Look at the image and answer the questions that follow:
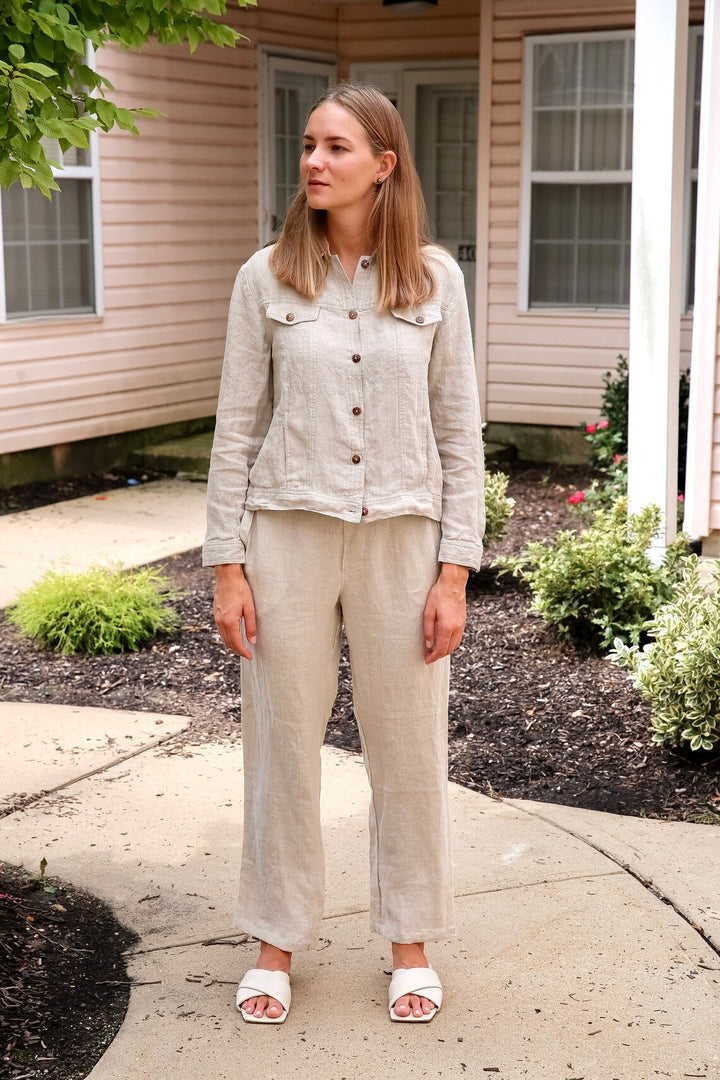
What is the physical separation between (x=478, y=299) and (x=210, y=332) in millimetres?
2109

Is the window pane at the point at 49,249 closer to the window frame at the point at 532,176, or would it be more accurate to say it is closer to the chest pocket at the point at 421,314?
the window frame at the point at 532,176

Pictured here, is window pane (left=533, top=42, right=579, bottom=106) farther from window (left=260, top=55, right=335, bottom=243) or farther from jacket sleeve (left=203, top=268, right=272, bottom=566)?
jacket sleeve (left=203, top=268, right=272, bottom=566)

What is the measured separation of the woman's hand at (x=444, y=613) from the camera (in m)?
2.61

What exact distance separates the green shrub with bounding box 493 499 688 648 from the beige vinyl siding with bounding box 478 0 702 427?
14.7ft

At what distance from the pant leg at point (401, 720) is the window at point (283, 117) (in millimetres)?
8107

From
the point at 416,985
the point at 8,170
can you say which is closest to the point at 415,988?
the point at 416,985

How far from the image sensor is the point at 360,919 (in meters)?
3.13

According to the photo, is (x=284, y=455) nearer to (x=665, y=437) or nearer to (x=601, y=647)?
(x=601, y=647)

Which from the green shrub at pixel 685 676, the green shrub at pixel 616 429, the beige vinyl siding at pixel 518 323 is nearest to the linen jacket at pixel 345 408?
the green shrub at pixel 685 676

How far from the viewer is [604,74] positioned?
30.3 ft

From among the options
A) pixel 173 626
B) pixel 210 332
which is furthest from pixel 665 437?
pixel 210 332

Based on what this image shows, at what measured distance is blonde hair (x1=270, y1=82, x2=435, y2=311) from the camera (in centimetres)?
254

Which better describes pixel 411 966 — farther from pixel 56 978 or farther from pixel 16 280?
pixel 16 280

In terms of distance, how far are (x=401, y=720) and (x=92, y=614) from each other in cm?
288
